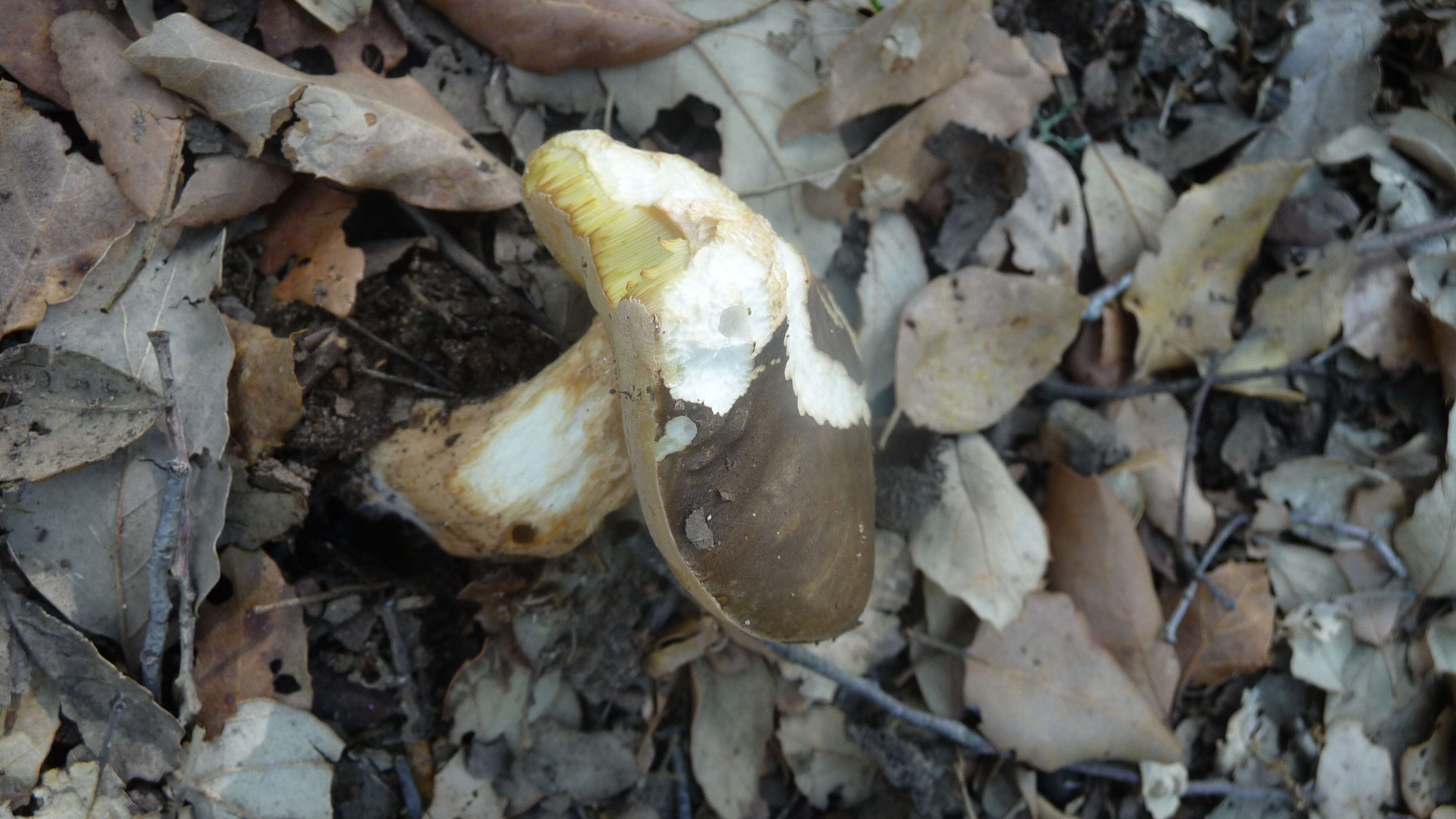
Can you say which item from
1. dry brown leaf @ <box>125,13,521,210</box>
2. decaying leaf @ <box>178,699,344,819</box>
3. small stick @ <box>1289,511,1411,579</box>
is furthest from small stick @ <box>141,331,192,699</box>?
small stick @ <box>1289,511,1411,579</box>

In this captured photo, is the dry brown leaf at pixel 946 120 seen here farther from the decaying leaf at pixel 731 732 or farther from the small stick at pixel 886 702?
the decaying leaf at pixel 731 732

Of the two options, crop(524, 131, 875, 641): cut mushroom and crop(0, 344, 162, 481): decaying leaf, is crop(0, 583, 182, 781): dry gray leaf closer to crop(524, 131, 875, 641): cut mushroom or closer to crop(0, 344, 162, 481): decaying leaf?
crop(0, 344, 162, 481): decaying leaf

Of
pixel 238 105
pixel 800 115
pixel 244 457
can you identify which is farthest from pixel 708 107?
pixel 244 457

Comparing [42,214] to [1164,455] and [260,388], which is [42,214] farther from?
[1164,455]

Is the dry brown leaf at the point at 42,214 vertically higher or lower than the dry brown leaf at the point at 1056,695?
higher

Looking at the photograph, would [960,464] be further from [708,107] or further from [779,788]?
[708,107]

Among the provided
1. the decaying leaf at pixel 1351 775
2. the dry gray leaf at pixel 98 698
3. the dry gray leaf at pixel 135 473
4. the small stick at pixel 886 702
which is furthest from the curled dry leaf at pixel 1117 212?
the dry gray leaf at pixel 98 698

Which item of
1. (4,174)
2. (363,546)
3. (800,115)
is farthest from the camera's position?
(800,115)
